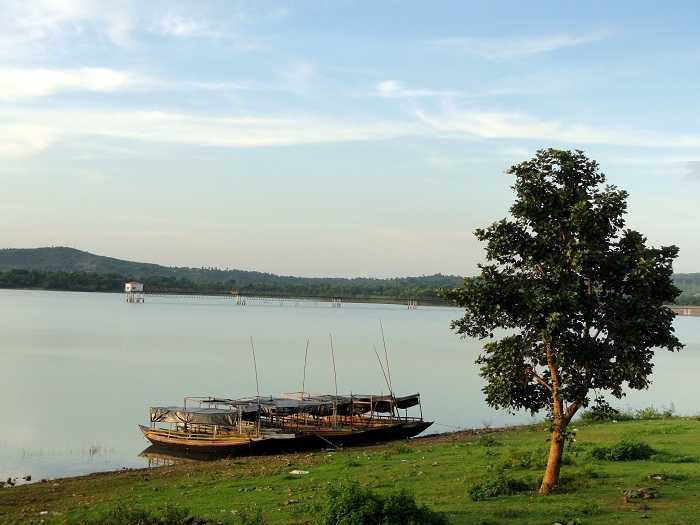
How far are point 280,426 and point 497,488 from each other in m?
18.4

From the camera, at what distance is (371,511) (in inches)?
498

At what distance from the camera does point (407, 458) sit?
979 inches

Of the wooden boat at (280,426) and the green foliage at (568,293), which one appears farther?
the wooden boat at (280,426)

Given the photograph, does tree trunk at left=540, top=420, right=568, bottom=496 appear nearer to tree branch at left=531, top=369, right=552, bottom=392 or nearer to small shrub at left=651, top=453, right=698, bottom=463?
tree branch at left=531, top=369, right=552, bottom=392

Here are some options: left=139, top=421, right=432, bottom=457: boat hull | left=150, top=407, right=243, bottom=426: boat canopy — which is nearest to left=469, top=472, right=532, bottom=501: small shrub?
left=139, top=421, right=432, bottom=457: boat hull

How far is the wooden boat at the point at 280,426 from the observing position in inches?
1214

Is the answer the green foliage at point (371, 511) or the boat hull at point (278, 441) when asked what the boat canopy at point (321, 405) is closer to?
the boat hull at point (278, 441)

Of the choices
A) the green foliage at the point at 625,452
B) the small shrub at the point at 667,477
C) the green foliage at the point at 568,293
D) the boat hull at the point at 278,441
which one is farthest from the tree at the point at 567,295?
the boat hull at the point at 278,441

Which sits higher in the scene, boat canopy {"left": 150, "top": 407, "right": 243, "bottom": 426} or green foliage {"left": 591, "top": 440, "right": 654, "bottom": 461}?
green foliage {"left": 591, "top": 440, "right": 654, "bottom": 461}

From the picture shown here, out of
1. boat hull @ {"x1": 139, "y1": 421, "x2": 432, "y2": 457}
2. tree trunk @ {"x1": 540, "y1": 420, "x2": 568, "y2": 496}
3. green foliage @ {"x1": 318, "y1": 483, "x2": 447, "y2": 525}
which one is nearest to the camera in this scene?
green foliage @ {"x1": 318, "y1": 483, "x2": 447, "y2": 525}

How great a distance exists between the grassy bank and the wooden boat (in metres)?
1.51

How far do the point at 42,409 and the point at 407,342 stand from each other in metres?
62.7

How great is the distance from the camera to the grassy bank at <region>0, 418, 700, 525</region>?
15000 millimetres

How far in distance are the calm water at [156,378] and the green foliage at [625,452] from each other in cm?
1743
